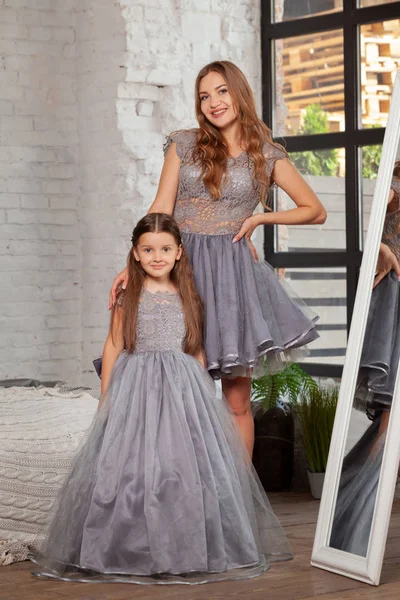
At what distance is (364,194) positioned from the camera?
501 cm

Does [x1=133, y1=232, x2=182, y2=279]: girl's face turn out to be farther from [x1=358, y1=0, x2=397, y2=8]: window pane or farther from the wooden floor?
[x1=358, y1=0, x2=397, y2=8]: window pane

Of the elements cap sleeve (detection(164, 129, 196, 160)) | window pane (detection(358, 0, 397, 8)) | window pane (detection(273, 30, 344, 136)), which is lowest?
cap sleeve (detection(164, 129, 196, 160))

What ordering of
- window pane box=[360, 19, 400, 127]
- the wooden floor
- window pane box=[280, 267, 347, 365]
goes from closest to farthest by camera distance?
the wooden floor
window pane box=[360, 19, 400, 127]
window pane box=[280, 267, 347, 365]

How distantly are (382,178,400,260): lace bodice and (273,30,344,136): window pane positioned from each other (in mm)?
1903

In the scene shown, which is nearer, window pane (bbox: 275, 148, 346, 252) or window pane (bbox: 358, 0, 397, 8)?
window pane (bbox: 358, 0, 397, 8)

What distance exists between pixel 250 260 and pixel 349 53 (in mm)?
1964

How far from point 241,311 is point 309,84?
7.08ft

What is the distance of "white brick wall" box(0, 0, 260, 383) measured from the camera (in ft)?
16.1

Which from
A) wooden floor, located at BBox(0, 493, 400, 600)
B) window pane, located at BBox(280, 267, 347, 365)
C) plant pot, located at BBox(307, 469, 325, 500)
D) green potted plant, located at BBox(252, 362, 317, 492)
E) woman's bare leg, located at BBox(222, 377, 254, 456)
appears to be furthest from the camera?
window pane, located at BBox(280, 267, 347, 365)

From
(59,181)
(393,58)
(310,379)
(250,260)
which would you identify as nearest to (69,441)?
(250,260)

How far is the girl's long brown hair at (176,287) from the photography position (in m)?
3.29

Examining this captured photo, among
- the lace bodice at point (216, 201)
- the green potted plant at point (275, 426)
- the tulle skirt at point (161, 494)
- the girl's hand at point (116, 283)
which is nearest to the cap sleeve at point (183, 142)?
the lace bodice at point (216, 201)

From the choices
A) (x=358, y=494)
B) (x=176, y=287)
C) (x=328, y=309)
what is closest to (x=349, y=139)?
(x=328, y=309)

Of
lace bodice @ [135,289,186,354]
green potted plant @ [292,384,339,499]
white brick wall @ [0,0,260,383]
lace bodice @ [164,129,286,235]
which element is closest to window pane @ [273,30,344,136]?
white brick wall @ [0,0,260,383]
